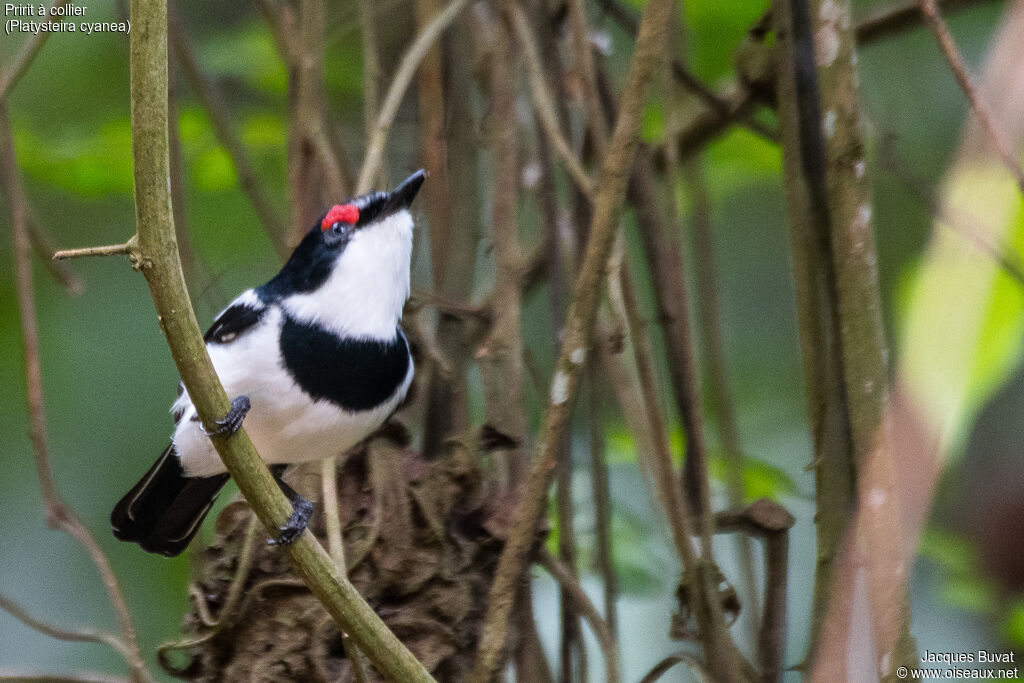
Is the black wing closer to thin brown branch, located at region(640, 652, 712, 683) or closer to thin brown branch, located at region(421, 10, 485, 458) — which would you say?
thin brown branch, located at region(421, 10, 485, 458)

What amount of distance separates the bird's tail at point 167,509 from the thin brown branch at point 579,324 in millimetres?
869

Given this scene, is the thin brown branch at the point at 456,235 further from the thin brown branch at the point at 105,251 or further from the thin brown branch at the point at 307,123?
the thin brown branch at the point at 105,251

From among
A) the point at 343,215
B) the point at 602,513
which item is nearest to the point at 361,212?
the point at 343,215

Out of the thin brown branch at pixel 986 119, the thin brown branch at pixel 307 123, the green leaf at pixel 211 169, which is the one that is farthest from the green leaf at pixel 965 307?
the green leaf at pixel 211 169

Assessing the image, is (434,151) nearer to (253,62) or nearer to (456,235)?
(456,235)

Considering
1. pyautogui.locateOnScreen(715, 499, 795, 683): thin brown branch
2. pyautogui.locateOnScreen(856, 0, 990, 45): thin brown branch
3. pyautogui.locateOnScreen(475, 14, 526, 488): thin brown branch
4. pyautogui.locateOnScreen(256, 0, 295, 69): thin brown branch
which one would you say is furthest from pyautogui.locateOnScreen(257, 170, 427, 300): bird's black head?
pyautogui.locateOnScreen(856, 0, 990, 45): thin brown branch

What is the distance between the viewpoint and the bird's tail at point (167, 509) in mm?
2264

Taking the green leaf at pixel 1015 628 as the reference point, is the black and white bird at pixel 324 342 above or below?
above

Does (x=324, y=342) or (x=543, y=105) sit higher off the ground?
(x=543, y=105)

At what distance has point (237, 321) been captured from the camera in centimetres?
204

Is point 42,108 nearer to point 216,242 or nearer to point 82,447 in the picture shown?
point 216,242

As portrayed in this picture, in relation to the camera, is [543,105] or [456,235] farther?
[456,235]

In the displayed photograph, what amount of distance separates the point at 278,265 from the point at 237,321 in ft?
5.45

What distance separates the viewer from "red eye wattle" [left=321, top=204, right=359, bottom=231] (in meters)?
2.02
